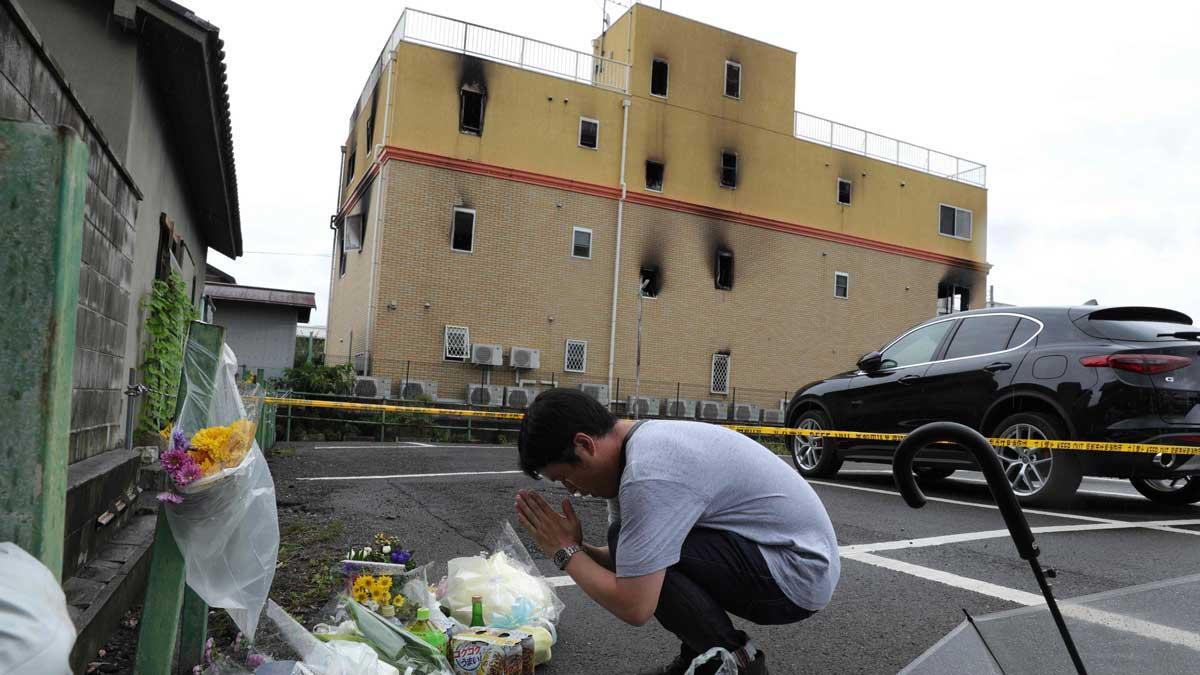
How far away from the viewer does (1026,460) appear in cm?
705

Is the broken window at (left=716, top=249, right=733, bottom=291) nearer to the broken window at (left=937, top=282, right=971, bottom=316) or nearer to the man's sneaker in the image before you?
the broken window at (left=937, top=282, right=971, bottom=316)

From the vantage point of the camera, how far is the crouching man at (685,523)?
246 centimetres

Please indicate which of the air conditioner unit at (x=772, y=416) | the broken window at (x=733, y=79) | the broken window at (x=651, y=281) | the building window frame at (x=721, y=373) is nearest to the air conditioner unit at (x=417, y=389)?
the broken window at (x=651, y=281)

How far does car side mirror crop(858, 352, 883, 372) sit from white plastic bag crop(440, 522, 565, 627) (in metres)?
5.58

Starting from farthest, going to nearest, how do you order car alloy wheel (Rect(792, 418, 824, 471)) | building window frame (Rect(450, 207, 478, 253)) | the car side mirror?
building window frame (Rect(450, 207, 478, 253)), car alloy wheel (Rect(792, 418, 824, 471)), the car side mirror

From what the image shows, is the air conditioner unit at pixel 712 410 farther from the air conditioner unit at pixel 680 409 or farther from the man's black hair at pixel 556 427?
the man's black hair at pixel 556 427

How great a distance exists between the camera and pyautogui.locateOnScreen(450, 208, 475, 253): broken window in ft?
66.7

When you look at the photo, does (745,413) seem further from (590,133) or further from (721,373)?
(590,133)

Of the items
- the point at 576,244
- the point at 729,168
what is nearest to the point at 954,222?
the point at 729,168

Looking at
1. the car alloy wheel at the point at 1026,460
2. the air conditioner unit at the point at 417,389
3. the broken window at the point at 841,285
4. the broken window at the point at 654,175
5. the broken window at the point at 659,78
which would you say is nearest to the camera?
the car alloy wheel at the point at 1026,460

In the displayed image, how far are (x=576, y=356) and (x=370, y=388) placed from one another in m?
5.60

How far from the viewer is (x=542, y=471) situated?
2619 millimetres

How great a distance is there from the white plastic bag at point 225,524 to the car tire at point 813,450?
748 centimetres

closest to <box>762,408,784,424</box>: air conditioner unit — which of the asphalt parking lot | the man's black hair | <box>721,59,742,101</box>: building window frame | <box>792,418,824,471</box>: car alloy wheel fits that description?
<box>721,59,742,101</box>: building window frame
